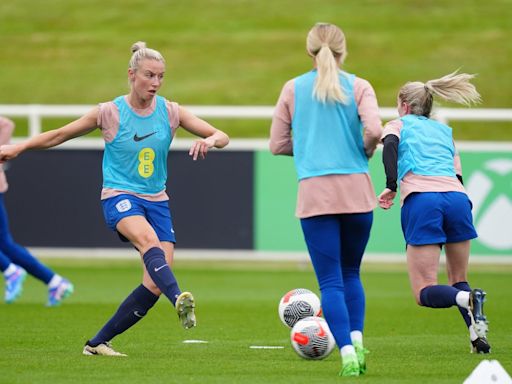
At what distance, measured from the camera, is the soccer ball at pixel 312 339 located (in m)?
8.88

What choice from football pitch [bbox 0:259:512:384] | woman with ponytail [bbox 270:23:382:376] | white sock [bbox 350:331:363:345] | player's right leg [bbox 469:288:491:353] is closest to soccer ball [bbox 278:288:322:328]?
football pitch [bbox 0:259:512:384]

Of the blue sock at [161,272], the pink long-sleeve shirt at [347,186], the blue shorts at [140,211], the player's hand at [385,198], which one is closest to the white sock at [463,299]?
the player's hand at [385,198]

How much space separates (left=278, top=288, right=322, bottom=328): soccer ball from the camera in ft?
32.9

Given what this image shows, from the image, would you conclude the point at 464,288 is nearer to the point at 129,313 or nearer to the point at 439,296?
the point at 439,296

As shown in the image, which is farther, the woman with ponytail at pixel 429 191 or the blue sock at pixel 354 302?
the woman with ponytail at pixel 429 191

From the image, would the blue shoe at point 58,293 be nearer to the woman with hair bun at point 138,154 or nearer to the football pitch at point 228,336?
the football pitch at point 228,336

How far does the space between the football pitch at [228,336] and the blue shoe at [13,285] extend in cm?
13

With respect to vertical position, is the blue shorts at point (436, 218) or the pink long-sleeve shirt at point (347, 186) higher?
the pink long-sleeve shirt at point (347, 186)

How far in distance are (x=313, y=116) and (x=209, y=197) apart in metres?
9.95

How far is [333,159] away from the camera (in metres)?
7.90

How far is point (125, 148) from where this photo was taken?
8953mm

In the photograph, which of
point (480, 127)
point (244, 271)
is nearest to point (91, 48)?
point (480, 127)

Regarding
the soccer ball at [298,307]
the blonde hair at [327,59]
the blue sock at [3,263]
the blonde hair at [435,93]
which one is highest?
the blonde hair at [327,59]

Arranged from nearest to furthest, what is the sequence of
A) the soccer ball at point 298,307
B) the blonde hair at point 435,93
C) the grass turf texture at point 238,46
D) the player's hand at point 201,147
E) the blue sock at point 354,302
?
the blue sock at point 354,302
the player's hand at point 201,147
the blonde hair at point 435,93
the soccer ball at point 298,307
the grass turf texture at point 238,46
